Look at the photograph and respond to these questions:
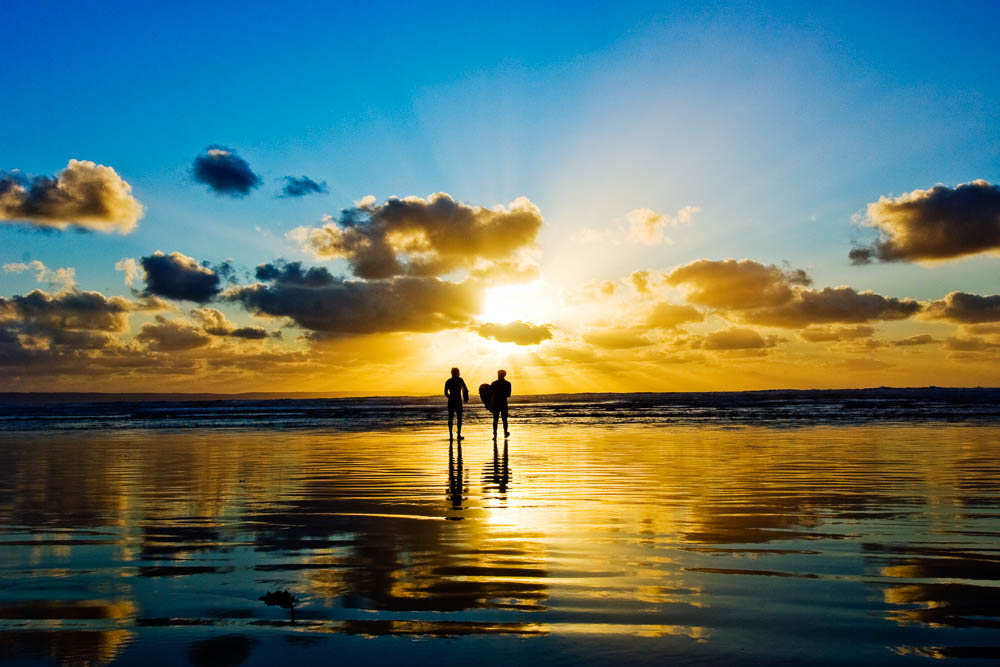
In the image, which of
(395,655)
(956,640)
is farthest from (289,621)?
(956,640)

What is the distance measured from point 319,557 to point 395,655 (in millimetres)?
3034

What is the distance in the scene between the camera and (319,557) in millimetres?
7012

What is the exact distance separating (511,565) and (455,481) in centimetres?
688

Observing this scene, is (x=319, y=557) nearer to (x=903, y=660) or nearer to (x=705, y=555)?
(x=705, y=555)

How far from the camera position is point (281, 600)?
5.34 metres

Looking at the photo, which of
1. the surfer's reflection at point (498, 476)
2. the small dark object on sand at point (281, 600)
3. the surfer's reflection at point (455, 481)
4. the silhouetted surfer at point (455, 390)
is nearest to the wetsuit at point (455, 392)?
the silhouetted surfer at point (455, 390)

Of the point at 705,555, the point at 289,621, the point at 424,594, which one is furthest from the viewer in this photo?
the point at 705,555

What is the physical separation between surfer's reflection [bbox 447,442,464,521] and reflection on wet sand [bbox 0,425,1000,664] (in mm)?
104

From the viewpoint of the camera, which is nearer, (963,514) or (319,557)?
(319,557)

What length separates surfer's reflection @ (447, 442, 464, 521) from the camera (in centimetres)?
1034

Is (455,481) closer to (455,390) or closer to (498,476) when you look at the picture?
(498,476)

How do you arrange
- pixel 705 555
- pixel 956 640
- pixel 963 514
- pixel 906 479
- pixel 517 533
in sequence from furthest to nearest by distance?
pixel 906 479 < pixel 963 514 < pixel 517 533 < pixel 705 555 < pixel 956 640

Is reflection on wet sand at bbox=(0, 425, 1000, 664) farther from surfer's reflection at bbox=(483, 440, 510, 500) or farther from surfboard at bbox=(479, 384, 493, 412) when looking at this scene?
surfboard at bbox=(479, 384, 493, 412)

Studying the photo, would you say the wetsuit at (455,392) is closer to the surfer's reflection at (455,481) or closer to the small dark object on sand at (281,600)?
the surfer's reflection at (455,481)
